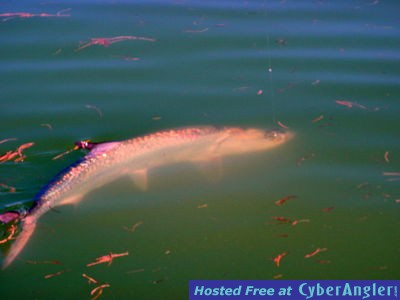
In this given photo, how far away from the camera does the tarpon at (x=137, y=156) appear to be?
9.24 ft

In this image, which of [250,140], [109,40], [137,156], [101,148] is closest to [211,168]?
[250,140]

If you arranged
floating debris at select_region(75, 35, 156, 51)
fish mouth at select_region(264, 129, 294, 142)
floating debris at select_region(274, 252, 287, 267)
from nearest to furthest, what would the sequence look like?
floating debris at select_region(274, 252, 287, 267) → fish mouth at select_region(264, 129, 294, 142) → floating debris at select_region(75, 35, 156, 51)

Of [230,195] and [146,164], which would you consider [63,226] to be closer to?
[146,164]

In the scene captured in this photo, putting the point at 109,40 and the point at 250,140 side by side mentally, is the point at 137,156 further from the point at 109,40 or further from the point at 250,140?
the point at 109,40

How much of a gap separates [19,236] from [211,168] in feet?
4.39

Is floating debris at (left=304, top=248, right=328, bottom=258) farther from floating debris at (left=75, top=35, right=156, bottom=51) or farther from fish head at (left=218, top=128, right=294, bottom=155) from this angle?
floating debris at (left=75, top=35, right=156, bottom=51)

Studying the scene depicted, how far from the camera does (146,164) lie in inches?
128

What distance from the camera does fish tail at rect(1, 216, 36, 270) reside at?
2541 mm

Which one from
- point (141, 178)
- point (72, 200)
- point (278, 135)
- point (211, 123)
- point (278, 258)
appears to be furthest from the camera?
point (211, 123)

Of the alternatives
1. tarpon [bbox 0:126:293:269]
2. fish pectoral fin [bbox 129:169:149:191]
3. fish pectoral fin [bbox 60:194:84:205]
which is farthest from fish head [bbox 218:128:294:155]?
fish pectoral fin [bbox 60:194:84:205]

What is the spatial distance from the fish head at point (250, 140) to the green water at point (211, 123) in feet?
0.24

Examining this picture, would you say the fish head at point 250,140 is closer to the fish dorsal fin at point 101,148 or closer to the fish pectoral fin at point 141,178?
the fish pectoral fin at point 141,178

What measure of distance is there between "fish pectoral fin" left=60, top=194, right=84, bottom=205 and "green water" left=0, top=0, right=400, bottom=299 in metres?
0.05

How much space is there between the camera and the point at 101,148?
3.20m
